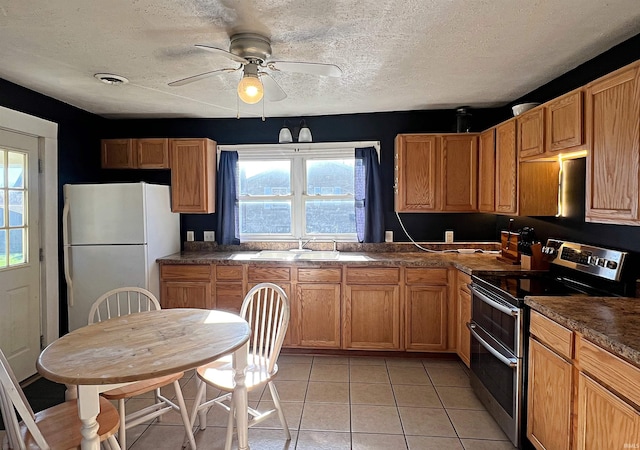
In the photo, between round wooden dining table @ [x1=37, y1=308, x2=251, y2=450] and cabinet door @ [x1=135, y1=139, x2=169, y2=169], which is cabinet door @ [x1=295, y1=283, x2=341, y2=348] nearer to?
round wooden dining table @ [x1=37, y1=308, x2=251, y2=450]

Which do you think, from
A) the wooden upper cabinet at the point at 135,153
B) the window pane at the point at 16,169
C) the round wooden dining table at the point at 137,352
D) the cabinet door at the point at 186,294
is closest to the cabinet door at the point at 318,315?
the cabinet door at the point at 186,294

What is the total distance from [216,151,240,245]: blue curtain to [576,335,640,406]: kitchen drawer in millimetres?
3195

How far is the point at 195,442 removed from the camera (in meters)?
2.16

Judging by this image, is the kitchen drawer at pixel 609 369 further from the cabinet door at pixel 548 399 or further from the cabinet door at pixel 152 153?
the cabinet door at pixel 152 153

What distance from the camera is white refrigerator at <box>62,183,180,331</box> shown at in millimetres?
3289

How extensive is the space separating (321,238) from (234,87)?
1.78 meters

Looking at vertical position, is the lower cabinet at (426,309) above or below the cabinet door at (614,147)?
below

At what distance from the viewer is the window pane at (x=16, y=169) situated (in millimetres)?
2855

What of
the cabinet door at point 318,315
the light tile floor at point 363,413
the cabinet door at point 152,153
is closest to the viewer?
the light tile floor at point 363,413

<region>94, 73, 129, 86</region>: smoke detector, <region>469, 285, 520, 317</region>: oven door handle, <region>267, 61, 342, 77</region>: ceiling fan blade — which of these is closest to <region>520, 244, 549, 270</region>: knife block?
<region>469, 285, 520, 317</region>: oven door handle

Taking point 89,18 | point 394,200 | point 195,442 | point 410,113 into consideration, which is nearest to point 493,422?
point 195,442

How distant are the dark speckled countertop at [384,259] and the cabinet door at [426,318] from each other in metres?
0.24

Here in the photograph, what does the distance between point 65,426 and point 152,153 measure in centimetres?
281

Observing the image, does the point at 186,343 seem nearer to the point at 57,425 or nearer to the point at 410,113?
the point at 57,425
